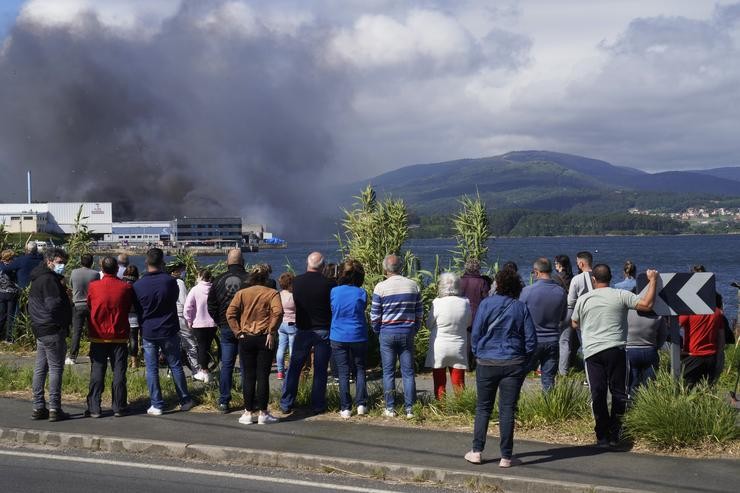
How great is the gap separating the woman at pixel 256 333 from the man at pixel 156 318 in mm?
972

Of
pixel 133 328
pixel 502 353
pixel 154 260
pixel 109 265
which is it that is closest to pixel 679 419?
pixel 502 353

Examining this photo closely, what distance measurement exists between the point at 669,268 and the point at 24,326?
63492mm

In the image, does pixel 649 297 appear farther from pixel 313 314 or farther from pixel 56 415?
pixel 56 415

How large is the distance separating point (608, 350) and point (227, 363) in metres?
4.53

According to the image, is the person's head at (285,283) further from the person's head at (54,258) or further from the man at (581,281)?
the man at (581,281)

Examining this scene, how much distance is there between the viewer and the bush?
8609mm

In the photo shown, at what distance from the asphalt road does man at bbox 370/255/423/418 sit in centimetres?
228

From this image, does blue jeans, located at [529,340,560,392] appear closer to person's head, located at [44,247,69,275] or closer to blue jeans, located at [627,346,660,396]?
blue jeans, located at [627,346,660,396]

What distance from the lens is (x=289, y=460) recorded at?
848cm

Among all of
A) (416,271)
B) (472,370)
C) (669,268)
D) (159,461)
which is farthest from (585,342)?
(669,268)

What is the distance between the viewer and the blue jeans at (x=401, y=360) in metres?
10.2

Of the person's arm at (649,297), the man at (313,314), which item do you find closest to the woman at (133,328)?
the man at (313,314)

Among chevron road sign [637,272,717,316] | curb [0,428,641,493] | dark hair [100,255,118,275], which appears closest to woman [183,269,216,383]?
dark hair [100,255,118,275]

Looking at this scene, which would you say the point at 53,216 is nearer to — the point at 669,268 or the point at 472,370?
the point at 669,268
